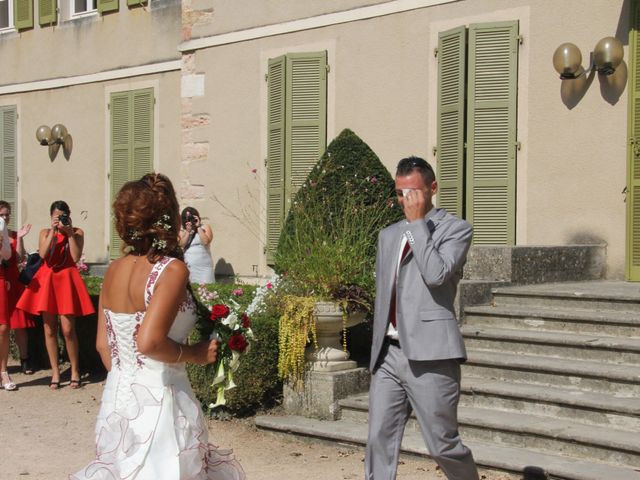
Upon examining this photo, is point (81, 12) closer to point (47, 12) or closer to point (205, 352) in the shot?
point (47, 12)

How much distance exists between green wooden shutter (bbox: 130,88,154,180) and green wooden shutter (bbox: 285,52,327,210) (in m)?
2.85

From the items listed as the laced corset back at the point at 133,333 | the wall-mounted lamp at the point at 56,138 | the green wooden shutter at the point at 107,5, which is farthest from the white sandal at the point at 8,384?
the green wooden shutter at the point at 107,5

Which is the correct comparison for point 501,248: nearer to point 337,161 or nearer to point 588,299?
point 588,299

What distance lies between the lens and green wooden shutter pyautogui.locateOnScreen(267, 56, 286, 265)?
36.5 ft

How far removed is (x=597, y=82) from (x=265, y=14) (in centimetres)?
434

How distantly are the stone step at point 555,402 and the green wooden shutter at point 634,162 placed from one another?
103 inches

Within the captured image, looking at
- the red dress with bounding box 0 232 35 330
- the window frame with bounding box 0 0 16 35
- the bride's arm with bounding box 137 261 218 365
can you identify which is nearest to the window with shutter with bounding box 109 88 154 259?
the window frame with bounding box 0 0 16 35

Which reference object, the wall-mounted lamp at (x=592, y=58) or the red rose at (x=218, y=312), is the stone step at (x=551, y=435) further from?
the wall-mounted lamp at (x=592, y=58)

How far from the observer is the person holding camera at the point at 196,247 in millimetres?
9773

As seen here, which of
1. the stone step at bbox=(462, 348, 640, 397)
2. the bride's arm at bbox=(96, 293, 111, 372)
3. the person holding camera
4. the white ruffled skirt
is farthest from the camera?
the person holding camera

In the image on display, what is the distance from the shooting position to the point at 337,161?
339 inches

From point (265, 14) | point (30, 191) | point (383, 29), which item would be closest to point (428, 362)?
point (383, 29)

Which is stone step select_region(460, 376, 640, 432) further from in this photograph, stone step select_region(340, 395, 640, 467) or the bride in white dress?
the bride in white dress

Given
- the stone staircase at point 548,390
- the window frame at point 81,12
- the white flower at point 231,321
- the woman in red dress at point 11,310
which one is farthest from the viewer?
the window frame at point 81,12
